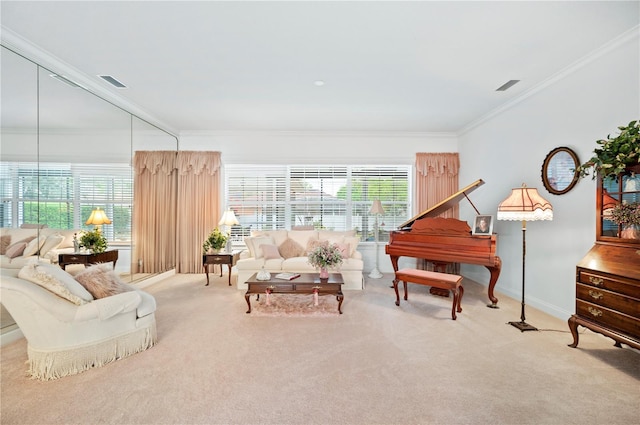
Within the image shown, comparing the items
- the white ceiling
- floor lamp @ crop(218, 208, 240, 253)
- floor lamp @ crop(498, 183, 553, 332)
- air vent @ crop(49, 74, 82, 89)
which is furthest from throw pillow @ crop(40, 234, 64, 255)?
floor lamp @ crop(498, 183, 553, 332)

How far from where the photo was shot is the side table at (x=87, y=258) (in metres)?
3.52

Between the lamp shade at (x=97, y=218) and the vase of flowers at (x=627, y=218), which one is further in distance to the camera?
the lamp shade at (x=97, y=218)

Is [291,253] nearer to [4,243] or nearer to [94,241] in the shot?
[94,241]

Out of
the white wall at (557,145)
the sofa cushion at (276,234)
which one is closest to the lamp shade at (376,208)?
the sofa cushion at (276,234)

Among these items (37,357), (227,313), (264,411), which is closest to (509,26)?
(264,411)

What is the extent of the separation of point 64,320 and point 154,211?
3.32m

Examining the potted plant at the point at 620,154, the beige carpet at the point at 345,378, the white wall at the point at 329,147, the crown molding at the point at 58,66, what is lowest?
the beige carpet at the point at 345,378

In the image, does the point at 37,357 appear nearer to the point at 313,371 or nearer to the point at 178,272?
the point at 313,371

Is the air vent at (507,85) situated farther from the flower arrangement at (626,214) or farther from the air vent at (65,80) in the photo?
the air vent at (65,80)

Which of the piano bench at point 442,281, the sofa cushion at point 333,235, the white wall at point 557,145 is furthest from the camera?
the sofa cushion at point 333,235

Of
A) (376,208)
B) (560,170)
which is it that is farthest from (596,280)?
(376,208)

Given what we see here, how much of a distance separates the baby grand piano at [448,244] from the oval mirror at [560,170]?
76 cm

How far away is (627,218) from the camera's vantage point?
245 centimetres

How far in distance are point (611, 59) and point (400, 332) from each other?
11.7 ft
